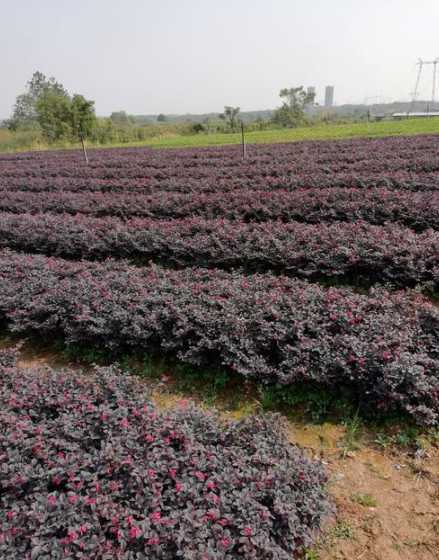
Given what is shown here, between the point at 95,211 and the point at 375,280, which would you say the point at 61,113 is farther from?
the point at 375,280

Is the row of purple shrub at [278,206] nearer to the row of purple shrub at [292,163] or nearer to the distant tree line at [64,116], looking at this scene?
the row of purple shrub at [292,163]

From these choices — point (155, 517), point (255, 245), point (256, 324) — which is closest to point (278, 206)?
point (255, 245)

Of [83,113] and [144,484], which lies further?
[83,113]

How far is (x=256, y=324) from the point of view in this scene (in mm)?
3891

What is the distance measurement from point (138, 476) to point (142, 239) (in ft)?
16.7

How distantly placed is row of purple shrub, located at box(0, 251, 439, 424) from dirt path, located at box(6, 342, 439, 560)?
0.36 m

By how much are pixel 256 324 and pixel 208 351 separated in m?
0.53

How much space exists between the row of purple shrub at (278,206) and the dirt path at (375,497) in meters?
4.89

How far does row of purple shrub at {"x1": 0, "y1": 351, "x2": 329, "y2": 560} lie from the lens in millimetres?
1948

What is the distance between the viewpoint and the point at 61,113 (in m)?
43.1

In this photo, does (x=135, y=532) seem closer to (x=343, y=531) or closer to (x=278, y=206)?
(x=343, y=531)

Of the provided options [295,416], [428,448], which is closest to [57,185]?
[295,416]

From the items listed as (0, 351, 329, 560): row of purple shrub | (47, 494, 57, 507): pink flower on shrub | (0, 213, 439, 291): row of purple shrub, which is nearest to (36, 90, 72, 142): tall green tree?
(0, 213, 439, 291): row of purple shrub

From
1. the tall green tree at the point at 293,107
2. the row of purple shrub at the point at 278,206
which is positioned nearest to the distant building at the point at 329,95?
the tall green tree at the point at 293,107
